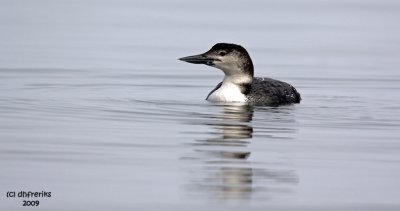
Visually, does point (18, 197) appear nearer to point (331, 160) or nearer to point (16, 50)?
point (331, 160)

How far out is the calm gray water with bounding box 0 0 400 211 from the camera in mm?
8828

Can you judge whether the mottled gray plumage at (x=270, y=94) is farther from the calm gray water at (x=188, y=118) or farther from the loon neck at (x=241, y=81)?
the calm gray water at (x=188, y=118)

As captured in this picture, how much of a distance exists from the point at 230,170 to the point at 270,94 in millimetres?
4891

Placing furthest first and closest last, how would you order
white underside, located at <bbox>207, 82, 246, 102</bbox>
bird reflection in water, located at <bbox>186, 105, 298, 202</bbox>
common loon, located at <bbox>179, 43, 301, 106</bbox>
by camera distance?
common loon, located at <bbox>179, 43, 301, 106</bbox> → white underside, located at <bbox>207, 82, 246, 102</bbox> → bird reflection in water, located at <bbox>186, 105, 298, 202</bbox>

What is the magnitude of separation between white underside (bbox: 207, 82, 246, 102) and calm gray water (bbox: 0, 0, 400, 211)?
17 centimetres

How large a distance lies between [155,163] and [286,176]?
42.3 inches

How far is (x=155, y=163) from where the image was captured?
387 inches

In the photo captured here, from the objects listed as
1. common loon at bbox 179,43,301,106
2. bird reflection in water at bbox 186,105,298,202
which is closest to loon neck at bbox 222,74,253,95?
common loon at bbox 179,43,301,106

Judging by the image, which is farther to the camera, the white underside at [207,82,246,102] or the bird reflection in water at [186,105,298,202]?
the white underside at [207,82,246,102]

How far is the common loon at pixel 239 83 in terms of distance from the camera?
14.2m

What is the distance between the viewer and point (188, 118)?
41.4 ft

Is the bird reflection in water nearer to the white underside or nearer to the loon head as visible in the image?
the white underside

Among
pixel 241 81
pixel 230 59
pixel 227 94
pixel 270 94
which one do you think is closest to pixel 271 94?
pixel 270 94

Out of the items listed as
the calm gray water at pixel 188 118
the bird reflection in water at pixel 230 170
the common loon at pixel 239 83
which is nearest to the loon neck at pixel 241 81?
the common loon at pixel 239 83
